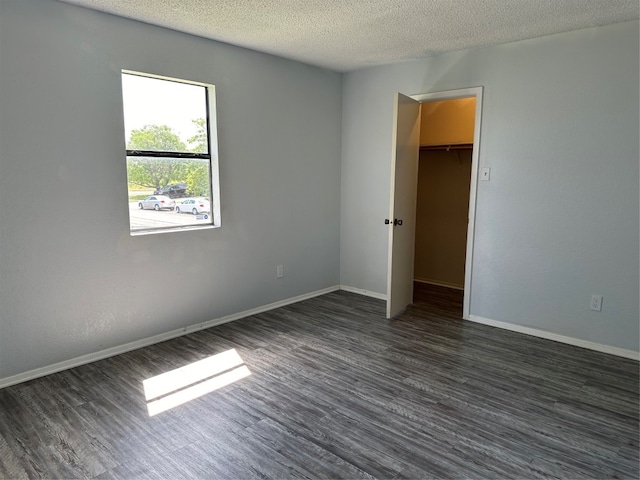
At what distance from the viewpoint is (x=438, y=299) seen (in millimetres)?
4559

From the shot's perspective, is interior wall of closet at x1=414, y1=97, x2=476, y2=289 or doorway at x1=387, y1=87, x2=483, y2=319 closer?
doorway at x1=387, y1=87, x2=483, y2=319

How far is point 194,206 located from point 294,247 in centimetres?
122

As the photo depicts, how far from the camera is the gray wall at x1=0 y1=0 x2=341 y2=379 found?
2.58m

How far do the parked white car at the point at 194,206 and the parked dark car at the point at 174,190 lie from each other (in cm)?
8

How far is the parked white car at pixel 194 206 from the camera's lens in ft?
11.4

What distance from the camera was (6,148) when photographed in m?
2.50

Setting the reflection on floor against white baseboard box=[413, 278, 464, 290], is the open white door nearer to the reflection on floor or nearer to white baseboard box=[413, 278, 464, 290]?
the reflection on floor

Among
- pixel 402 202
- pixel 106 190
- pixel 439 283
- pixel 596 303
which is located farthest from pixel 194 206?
pixel 596 303

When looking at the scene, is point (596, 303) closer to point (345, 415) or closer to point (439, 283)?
point (439, 283)

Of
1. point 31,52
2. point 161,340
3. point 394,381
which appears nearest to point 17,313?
point 161,340

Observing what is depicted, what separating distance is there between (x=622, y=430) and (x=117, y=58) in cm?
391

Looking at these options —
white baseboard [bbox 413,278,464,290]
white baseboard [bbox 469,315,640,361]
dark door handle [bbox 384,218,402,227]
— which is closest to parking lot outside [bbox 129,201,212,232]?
dark door handle [bbox 384,218,402,227]

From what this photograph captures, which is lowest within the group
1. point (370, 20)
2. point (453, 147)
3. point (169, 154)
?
point (169, 154)

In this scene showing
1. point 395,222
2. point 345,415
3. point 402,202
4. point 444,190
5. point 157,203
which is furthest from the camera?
point 444,190
